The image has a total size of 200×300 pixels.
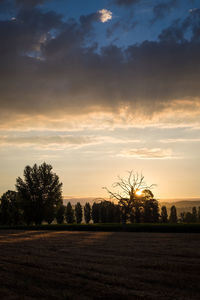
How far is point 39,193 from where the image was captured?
55.8 m

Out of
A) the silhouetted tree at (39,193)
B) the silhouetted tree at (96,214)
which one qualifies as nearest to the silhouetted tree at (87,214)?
the silhouetted tree at (96,214)

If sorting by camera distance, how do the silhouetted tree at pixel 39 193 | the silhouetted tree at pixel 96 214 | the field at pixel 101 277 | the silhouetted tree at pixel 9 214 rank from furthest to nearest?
the silhouetted tree at pixel 96 214 → the silhouetted tree at pixel 9 214 → the silhouetted tree at pixel 39 193 → the field at pixel 101 277

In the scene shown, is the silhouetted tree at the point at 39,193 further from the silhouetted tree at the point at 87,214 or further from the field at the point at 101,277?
the silhouetted tree at the point at 87,214

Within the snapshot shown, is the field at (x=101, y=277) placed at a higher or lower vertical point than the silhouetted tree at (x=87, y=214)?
higher

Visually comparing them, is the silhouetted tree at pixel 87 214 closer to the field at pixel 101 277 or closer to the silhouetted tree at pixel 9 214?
the silhouetted tree at pixel 9 214

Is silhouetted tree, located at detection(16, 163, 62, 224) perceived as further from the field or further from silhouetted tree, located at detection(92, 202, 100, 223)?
silhouetted tree, located at detection(92, 202, 100, 223)

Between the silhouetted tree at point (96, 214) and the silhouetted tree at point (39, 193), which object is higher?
the silhouetted tree at point (39, 193)

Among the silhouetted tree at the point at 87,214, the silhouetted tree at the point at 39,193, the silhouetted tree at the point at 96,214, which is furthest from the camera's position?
the silhouetted tree at the point at 87,214

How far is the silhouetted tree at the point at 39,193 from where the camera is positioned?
54.7 metres

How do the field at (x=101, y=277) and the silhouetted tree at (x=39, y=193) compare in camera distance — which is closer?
the field at (x=101, y=277)

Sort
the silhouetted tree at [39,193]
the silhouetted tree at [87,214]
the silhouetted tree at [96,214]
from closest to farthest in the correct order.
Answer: the silhouetted tree at [39,193] < the silhouetted tree at [96,214] < the silhouetted tree at [87,214]

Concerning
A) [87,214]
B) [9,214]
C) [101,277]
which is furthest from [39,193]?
[87,214]

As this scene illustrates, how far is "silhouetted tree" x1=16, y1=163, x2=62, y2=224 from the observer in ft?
179

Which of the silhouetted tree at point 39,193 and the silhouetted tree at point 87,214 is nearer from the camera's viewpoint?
the silhouetted tree at point 39,193
